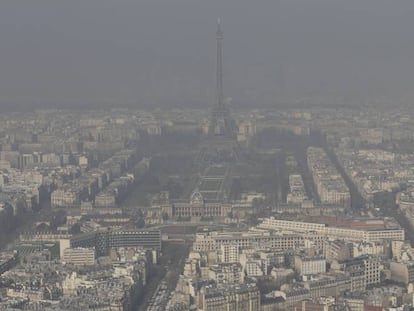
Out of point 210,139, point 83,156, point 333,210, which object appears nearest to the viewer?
point 333,210

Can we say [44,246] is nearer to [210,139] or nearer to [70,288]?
[70,288]

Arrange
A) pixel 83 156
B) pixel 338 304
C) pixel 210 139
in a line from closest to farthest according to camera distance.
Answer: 1. pixel 338 304
2. pixel 83 156
3. pixel 210 139

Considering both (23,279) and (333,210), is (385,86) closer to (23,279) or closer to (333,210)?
(333,210)

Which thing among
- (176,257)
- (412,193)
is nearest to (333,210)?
(412,193)

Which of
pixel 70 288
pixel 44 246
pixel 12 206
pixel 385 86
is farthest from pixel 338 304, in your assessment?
pixel 385 86

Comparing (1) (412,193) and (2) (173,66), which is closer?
(1) (412,193)

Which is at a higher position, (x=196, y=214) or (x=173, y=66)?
(x=173, y=66)
